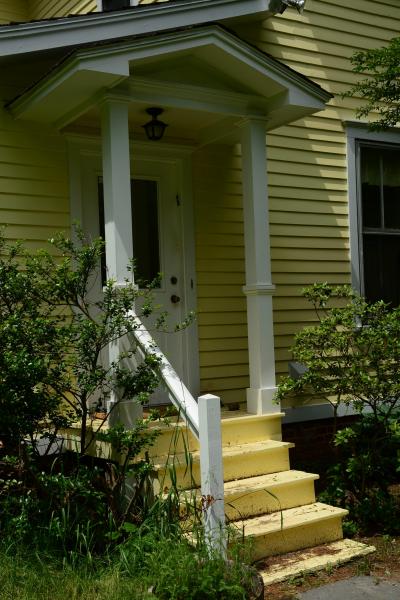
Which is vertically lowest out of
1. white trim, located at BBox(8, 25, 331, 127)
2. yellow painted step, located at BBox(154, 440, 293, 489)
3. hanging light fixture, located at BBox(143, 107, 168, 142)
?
yellow painted step, located at BBox(154, 440, 293, 489)

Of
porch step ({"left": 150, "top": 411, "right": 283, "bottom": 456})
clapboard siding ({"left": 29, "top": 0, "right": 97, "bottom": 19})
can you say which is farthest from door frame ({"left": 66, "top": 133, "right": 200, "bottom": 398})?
clapboard siding ({"left": 29, "top": 0, "right": 97, "bottom": 19})

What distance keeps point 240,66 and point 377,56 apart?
158 cm

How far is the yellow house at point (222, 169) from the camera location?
549 cm

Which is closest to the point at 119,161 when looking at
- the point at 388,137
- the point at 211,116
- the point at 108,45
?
the point at 108,45

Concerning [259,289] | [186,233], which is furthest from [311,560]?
[186,233]

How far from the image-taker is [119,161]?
18.1 feet

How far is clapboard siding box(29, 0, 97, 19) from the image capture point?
796cm

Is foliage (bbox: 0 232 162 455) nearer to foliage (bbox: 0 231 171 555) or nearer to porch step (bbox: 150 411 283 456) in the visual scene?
foliage (bbox: 0 231 171 555)

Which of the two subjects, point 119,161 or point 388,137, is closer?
point 119,161

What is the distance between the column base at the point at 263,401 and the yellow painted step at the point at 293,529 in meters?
0.93

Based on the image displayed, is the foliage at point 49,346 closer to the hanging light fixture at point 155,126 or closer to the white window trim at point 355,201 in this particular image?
the hanging light fixture at point 155,126

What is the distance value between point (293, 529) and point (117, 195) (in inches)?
110

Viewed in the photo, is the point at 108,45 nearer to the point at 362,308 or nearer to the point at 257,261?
the point at 257,261

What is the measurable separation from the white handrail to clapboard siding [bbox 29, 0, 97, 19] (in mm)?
4344
